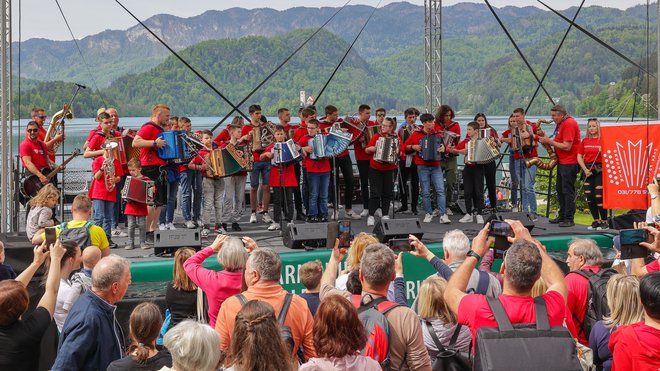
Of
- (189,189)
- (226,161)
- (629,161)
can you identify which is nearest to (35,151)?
(189,189)

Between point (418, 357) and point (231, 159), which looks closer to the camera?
point (418, 357)

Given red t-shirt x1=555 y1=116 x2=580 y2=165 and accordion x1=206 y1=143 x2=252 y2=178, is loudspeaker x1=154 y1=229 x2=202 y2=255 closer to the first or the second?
accordion x1=206 y1=143 x2=252 y2=178

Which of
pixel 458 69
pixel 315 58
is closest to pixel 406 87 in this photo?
pixel 315 58

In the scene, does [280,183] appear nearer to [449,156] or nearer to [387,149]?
[387,149]

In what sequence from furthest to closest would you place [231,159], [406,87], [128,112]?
[406,87], [128,112], [231,159]

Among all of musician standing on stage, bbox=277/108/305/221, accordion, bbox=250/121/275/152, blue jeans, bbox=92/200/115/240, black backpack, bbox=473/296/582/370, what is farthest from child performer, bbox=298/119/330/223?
black backpack, bbox=473/296/582/370

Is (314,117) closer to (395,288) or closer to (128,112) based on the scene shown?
(395,288)

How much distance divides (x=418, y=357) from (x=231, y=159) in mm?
6069

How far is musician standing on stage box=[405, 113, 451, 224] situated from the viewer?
34.3ft

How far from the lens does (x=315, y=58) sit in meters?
42.8

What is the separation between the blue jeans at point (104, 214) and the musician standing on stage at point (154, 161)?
0.48 metres

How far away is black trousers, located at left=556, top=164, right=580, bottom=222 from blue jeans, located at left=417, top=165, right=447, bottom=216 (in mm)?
1520

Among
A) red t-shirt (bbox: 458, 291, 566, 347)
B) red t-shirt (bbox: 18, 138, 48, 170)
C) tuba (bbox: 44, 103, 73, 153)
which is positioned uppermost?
tuba (bbox: 44, 103, 73, 153)

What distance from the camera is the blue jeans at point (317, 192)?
10.3 meters
